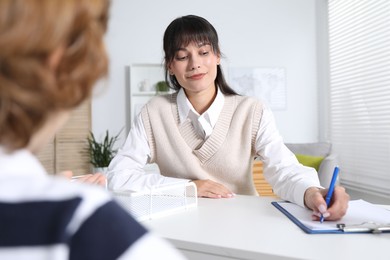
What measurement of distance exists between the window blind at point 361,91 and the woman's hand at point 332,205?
2355 millimetres

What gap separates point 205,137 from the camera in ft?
5.80

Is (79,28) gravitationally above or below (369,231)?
above

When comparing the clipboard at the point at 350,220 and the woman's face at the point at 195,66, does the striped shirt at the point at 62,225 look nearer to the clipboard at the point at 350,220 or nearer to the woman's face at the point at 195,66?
the clipboard at the point at 350,220

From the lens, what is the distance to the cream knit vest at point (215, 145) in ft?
5.70

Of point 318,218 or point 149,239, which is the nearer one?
point 149,239

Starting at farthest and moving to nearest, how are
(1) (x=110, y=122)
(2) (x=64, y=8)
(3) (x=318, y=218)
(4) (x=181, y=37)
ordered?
(1) (x=110, y=122) → (4) (x=181, y=37) → (3) (x=318, y=218) → (2) (x=64, y=8)

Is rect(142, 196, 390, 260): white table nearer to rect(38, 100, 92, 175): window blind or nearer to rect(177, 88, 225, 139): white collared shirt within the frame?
rect(177, 88, 225, 139): white collared shirt

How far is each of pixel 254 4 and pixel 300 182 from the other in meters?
3.65

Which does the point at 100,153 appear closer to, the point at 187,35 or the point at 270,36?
the point at 270,36

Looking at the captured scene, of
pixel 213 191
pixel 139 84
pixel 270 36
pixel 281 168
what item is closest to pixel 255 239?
pixel 213 191

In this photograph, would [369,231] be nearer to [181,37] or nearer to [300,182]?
[300,182]

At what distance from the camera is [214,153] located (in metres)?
1.74

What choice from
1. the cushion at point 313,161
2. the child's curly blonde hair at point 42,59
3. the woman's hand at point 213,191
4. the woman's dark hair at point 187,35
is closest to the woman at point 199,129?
the woman's dark hair at point 187,35

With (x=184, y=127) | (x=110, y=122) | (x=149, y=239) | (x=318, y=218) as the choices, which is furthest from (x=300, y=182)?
(x=110, y=122)
